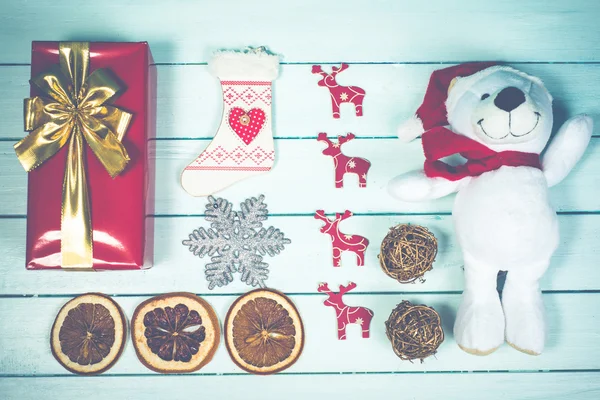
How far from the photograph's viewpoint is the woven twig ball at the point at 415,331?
43.3 inches

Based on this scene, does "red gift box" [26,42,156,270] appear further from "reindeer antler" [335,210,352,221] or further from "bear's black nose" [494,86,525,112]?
"bear's black nose" [494,86,525,112]

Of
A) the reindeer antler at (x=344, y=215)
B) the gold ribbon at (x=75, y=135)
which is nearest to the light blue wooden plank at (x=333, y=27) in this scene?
the gold ribbon at (x=75, y=135)

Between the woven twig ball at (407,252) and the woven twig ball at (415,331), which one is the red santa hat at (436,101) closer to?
the woven twig ball at (407,252)

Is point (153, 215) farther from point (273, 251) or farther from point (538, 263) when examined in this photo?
point (538, 263)

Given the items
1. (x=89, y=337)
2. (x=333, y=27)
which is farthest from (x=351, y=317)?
(x=333, y=27)

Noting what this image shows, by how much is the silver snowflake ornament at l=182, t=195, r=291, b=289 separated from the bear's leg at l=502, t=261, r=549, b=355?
584mm

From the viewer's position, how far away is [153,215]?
50.1 inches

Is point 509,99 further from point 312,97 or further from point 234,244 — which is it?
point 234,244

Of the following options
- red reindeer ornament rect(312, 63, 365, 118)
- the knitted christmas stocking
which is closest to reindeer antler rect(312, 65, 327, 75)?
red reindeer ornament rect(312, 63, 365, 118)

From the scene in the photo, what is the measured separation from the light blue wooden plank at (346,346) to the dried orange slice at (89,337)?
3 cm

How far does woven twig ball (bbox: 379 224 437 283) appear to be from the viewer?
1104mm

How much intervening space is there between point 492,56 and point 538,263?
574 mm

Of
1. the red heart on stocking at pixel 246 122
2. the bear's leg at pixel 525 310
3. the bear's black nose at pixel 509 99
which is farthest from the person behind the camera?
the red heart on stocking at pixel 246 122

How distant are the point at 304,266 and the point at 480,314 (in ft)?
1.49
